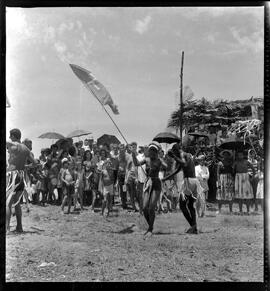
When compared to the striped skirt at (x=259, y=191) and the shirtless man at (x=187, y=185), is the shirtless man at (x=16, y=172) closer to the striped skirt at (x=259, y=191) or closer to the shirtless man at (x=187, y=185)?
the shirtless man at (x=187, y=185)

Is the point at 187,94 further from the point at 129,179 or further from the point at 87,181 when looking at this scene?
the point at 87,181

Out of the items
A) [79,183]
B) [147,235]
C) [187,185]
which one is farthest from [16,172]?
[187,185]

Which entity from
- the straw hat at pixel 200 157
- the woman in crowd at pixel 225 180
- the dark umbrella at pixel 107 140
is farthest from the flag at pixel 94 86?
the woman in crowd at pixel 225 180

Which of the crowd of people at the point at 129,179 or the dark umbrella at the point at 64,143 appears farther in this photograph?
the crowd of people at the point at 129,179

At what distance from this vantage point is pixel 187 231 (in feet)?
25.0

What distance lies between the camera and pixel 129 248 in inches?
289

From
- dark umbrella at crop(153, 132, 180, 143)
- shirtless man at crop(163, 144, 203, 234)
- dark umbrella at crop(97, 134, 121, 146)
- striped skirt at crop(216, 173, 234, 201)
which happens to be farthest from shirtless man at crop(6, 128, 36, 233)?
striped skirt at crop(216, 173, 234, 201)

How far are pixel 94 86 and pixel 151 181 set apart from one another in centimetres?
166

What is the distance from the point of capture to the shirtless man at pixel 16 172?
7275 mm

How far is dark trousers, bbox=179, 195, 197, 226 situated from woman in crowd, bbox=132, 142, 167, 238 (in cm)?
38

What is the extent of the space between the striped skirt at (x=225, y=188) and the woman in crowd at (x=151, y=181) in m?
0.89

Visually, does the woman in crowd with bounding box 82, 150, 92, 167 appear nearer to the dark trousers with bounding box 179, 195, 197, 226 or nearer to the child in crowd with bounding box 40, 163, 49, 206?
the child in crowd with bounding box 40, 163, 49, 206

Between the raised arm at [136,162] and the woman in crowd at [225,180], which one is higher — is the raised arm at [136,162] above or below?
above
